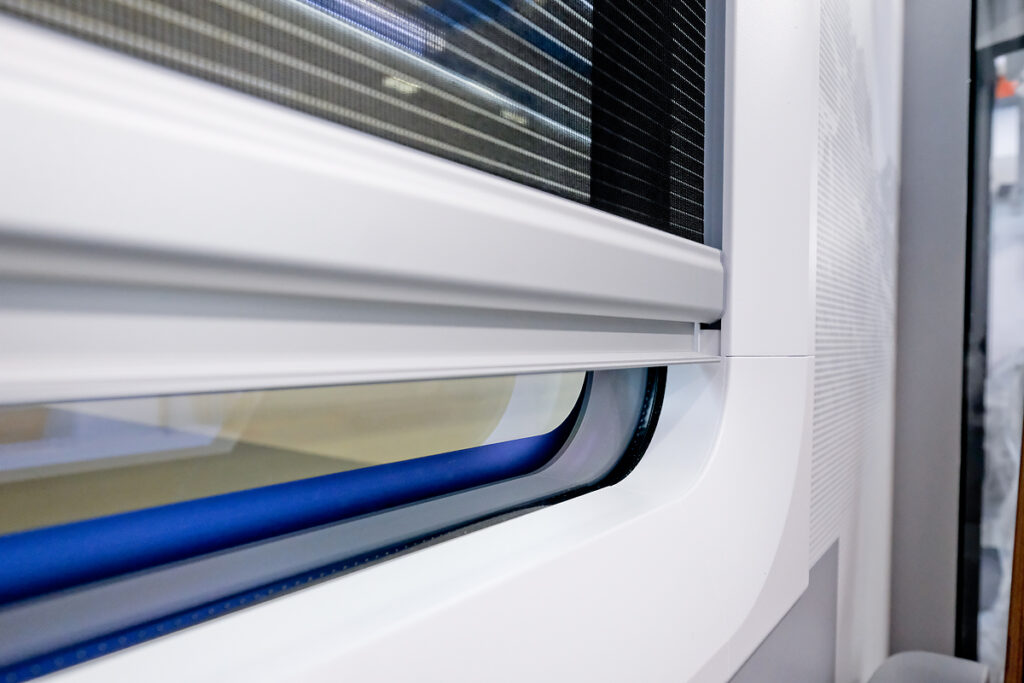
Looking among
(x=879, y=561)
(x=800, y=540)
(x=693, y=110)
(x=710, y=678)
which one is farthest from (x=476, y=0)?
(x=879, y=561)

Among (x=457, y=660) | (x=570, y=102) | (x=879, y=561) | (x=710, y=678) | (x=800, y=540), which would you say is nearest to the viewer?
(x=457, y=660)

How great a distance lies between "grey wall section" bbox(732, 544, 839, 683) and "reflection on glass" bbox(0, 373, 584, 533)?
61 cm

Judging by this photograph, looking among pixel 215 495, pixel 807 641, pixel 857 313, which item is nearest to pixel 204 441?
pixel 215 495

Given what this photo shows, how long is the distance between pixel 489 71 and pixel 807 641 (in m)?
1.18

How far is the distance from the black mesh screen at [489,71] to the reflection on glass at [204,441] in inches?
7.2

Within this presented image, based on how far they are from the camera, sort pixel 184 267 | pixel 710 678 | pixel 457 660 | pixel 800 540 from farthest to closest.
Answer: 1. pixel 800 540
2. pixel 710 678
3. pixel 457 660
4. pixel 184 267

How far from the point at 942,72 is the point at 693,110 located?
160cm

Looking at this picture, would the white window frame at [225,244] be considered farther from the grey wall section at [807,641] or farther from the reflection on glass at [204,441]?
the grey wall section at [807,641]

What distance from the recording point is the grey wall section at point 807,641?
2.91 ft

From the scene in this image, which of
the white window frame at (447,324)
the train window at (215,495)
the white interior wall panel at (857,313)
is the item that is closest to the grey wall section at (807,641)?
the white interior wall panel at (857,313)

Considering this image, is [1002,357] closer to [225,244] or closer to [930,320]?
[930,320]

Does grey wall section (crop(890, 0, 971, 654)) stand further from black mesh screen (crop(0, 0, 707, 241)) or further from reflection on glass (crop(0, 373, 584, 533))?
reflection on glass (crop(0, 373, 584, 533))

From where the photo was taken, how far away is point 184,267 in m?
0.24

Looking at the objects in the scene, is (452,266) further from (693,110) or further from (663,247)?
(693,110)
